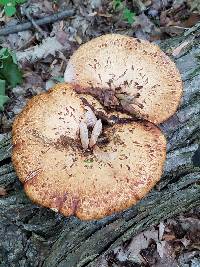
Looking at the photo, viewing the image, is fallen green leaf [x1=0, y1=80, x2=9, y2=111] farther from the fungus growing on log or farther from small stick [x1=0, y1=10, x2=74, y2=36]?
the fungus growing on log

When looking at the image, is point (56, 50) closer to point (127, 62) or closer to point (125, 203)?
point (127, 62)

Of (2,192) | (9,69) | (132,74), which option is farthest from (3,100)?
(132,74)

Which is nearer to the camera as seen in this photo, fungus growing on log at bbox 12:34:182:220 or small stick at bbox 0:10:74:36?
fungus growing on log at bbox 12:34:182:220

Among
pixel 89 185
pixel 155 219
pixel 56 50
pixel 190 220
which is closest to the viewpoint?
pixel 89 185

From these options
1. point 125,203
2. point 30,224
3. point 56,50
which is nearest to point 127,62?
point 125,203

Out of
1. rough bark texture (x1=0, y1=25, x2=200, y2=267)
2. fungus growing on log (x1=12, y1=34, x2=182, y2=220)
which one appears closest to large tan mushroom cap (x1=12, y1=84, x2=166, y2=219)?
fungus growing on log (x1=12, y1=34, x2=182, y2=220)

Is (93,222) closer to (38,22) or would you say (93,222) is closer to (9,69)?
(9,69)
